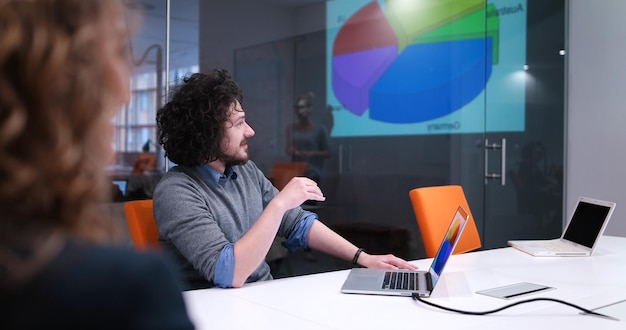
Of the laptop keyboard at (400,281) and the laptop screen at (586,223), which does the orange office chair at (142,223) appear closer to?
the laptop keyboard at (400,281)

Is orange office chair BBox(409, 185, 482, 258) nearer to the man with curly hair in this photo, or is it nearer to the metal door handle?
the man with curly hair

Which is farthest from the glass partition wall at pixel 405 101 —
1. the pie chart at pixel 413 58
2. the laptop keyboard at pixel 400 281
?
the laptop keyboard at pixel 400 281

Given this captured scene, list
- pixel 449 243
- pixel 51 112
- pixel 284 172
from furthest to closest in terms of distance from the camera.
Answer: pixel 284 172 < pixel 449 243 < pixel 51 112

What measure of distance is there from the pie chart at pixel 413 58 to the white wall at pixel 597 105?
763 mm

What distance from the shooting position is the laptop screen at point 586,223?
2.51m

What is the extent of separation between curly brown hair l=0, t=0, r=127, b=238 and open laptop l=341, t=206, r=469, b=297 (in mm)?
1265

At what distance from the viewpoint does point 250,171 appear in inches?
92.7

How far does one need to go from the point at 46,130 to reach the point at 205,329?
93 centimetres

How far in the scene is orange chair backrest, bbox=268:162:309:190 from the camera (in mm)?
3617

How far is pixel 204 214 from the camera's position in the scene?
1.92 m

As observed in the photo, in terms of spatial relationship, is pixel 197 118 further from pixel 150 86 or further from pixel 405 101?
pixel 405 101

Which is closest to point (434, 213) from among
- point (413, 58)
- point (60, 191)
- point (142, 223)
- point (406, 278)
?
point (406, 278)

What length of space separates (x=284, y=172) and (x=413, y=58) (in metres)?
1.38

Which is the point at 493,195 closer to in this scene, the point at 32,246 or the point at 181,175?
the point at 181,175
